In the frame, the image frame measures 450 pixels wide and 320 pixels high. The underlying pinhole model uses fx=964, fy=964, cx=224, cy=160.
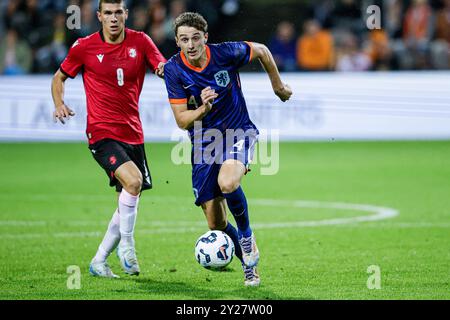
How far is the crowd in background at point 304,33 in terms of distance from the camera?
2183cm

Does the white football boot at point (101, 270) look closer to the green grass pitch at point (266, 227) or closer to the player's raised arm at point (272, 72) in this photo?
the green grass pitch at point (266, 227)

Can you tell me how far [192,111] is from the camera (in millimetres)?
8047

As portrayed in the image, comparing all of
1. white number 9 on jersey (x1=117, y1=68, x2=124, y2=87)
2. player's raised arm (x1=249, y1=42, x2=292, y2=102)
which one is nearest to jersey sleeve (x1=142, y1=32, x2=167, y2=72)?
white number 9 on jersey (x1=117, y1=68, x2=124, y2=87)

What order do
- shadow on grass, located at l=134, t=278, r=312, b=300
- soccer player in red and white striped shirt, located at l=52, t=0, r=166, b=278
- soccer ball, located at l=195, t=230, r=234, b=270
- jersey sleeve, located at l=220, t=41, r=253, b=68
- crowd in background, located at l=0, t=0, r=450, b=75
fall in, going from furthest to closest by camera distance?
crowd in background, located at l=0, t=0, r=450, b=75 < soccer player in red and white striped shirt, located at l=52, t=0, r=166, b=278 < jersey sleeve, located at l=220, t=41, r=253, b=68 < soccer ball, located at l=195, t=230, r=234, b=270 < shadow on grass, located at l=134, t=278, r=312, b=300

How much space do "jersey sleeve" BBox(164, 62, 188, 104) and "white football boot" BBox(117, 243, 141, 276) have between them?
58.2 inches

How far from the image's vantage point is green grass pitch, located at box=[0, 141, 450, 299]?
8.18 meters

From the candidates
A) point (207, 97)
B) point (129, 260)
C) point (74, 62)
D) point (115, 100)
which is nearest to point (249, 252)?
point (129, 260)

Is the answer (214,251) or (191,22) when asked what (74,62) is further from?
(214,251)

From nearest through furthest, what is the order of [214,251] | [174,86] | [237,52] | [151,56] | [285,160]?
1. [214,251]
2. [174,86]
3. [237,52]
4. [151,56]
5. [285,160]

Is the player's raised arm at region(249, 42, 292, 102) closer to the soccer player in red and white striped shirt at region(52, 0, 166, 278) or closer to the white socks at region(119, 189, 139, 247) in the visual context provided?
the soccer player in red and white striped shirt at region(52, 0, 166, 278)

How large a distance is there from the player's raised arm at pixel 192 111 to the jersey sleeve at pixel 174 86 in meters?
0.02

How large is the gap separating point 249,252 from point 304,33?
52.1ft
